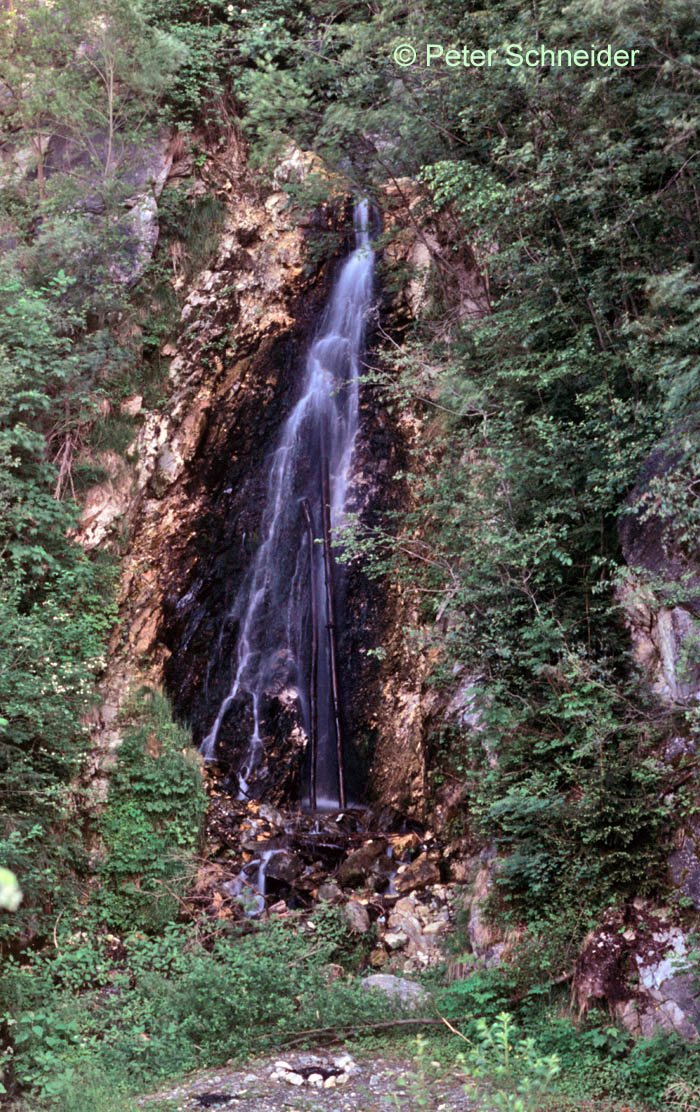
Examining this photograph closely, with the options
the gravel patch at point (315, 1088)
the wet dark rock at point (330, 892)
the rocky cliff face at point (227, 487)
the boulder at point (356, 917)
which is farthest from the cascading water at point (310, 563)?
the gravel patch at point (315, 1088)

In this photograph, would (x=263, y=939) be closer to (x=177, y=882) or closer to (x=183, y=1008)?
(x=183, y=1008)

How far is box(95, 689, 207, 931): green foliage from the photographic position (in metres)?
8.29

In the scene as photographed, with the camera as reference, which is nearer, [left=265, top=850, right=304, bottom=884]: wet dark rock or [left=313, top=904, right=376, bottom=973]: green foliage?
[left=313, top=904, right=376, bottom=973]: green foliage

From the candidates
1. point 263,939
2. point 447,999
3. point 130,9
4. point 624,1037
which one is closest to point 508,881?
point 447,999

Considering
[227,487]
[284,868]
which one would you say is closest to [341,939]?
[284,868]

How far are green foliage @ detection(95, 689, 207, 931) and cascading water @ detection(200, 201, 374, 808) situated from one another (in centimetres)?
86

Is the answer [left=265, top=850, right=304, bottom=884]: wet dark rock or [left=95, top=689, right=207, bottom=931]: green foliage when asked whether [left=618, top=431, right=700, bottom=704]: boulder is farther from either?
[left=95, top=689, right=207, bottom=931]: green foliage

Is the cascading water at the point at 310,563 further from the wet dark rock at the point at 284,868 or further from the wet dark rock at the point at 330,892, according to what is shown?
the wet dark rock at the point at 330,892

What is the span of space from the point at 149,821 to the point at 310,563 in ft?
12.5

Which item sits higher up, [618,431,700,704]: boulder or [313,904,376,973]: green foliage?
[618,431,700,704]: boulder

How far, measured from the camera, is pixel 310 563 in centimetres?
1106

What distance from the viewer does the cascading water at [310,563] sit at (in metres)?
10.2

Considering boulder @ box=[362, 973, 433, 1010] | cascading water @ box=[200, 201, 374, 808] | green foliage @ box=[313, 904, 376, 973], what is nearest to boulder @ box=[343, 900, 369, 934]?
green foliage @ box=[313, 904, 376, 973]

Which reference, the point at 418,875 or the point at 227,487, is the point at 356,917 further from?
the point at 227,487
